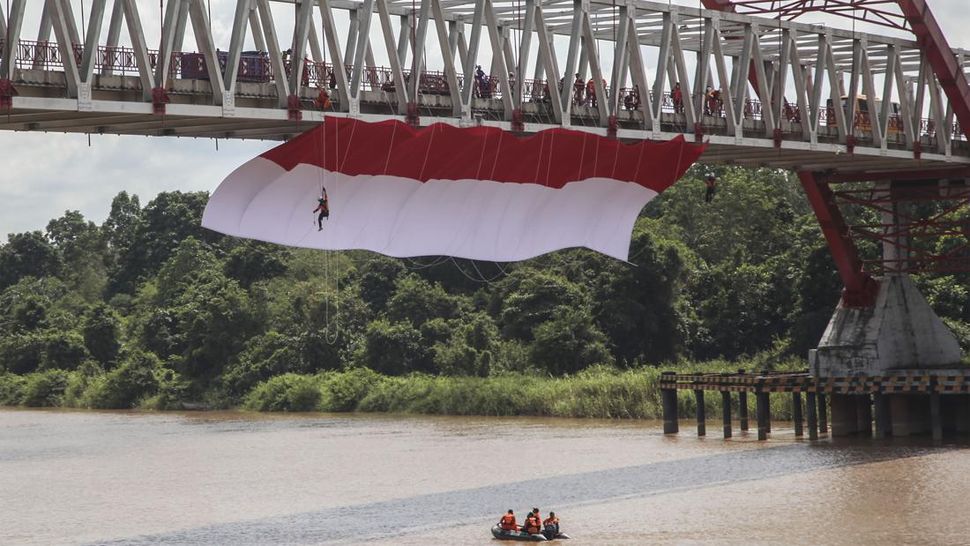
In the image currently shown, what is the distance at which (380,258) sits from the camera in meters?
81.1

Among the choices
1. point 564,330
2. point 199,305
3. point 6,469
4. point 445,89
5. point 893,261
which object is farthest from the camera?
point 199,305

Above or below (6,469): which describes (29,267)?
above

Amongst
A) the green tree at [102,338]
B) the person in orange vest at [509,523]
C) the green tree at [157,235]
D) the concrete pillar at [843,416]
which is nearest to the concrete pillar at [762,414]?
the concrete pillar at [843,416]

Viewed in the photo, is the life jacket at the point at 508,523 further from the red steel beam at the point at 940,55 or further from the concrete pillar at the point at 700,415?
the red steel beam at the point at 940,55

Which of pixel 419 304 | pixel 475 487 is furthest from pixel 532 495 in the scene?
pixel 419 304

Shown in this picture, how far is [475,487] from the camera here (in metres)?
38.1

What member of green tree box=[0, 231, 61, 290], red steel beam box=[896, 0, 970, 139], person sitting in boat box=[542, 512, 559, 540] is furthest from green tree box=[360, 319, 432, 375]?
green tree box=[0, 231, 61, 290]

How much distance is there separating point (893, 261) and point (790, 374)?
442cm

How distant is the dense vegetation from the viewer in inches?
2517

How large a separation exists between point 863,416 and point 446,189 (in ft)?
69.4

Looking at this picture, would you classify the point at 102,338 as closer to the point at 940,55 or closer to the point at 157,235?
the point at 157,235

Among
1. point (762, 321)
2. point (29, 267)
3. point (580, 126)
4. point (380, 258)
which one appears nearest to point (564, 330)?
point (762, 321)

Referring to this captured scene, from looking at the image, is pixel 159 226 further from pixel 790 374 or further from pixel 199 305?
pixel 790 374

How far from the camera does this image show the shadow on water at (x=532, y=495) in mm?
31281
